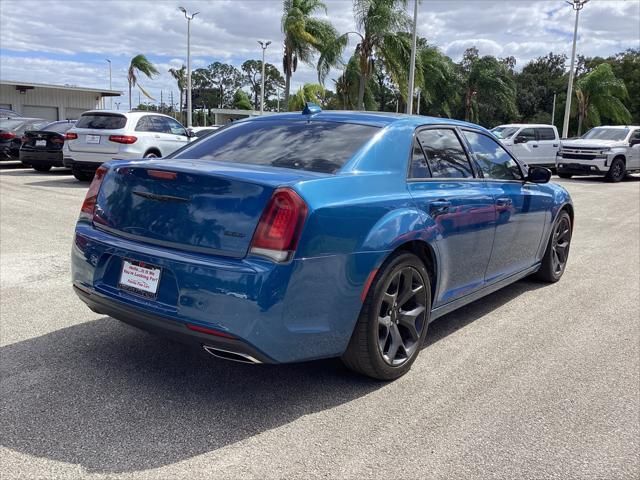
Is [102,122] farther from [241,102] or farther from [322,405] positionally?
[241,102]

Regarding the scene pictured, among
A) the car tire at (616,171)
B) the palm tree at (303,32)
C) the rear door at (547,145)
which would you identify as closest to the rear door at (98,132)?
the rear door at (547,145)

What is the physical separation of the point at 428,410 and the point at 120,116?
37.5 feet

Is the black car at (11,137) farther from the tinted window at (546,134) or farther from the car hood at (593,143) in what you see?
the car hood at (593,143)

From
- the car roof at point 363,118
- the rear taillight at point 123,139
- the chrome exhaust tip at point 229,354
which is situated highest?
the car roof at point 363,118

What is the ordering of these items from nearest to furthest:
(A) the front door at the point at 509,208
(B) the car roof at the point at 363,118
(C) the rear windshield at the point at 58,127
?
(B) the car roof at the point at 363,118 → (A) the front door at the point at 509,208 → (C) the rear windshield at the point at 58,127

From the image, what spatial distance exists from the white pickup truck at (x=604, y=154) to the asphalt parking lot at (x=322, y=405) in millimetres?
15810

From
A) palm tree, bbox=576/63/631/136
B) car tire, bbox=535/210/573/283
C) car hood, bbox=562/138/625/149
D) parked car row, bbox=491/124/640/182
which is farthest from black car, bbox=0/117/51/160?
palm tree, bbox=576/63/631/136

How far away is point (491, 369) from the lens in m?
3.95

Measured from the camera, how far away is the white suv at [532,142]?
2116 cm

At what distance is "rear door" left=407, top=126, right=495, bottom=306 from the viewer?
3.92m

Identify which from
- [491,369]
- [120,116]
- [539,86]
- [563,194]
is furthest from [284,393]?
[539,86]

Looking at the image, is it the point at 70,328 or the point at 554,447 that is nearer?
the point at 554,447

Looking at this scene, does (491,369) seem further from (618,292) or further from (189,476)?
(618,292)

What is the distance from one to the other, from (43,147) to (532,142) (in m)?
15.6
